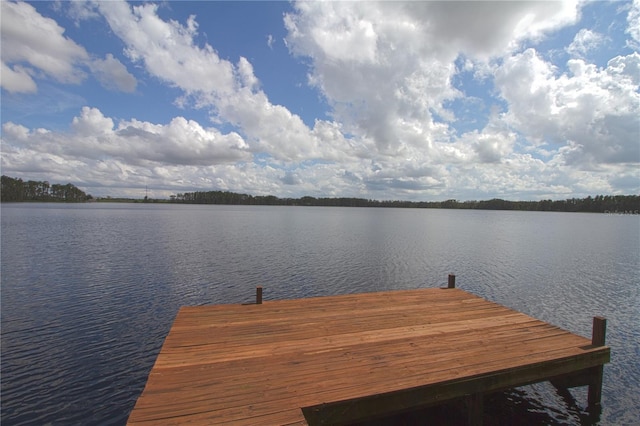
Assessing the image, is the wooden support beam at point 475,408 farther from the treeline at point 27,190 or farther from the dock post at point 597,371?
the treeline at point 27,190

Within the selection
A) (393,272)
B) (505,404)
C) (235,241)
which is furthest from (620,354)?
(235,241)

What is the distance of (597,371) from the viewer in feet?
27.3

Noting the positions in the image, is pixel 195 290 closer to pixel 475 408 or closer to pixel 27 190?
pixel 475 408

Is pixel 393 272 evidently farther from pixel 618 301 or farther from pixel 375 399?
pixel 375 399

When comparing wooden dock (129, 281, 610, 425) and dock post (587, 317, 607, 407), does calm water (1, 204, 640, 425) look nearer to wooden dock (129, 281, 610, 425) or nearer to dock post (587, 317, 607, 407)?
dock post (587, 317, 607, 407)

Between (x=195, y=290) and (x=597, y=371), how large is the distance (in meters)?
17.6

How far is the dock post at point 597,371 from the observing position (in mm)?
8094

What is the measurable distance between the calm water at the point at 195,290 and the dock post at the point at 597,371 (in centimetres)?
40

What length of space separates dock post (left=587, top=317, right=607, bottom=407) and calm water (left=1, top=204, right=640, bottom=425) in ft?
1.32

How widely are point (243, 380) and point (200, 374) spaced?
0.89 m

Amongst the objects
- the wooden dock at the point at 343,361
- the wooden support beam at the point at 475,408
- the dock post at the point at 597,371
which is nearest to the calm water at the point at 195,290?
the dock post at the point at 597,371

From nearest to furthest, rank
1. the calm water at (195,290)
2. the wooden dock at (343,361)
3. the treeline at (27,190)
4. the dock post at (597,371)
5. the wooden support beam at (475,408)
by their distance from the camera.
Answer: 1. the wooden dock at (343,361)
2. the wooden support beam at (475,408)
3. the dock post at (597,371)
4. the calm water at (195,290)
5. the treeline at (27,190)

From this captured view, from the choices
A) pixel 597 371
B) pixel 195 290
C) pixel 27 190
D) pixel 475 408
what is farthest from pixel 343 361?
pixel 27 190

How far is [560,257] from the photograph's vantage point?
3164 cm
